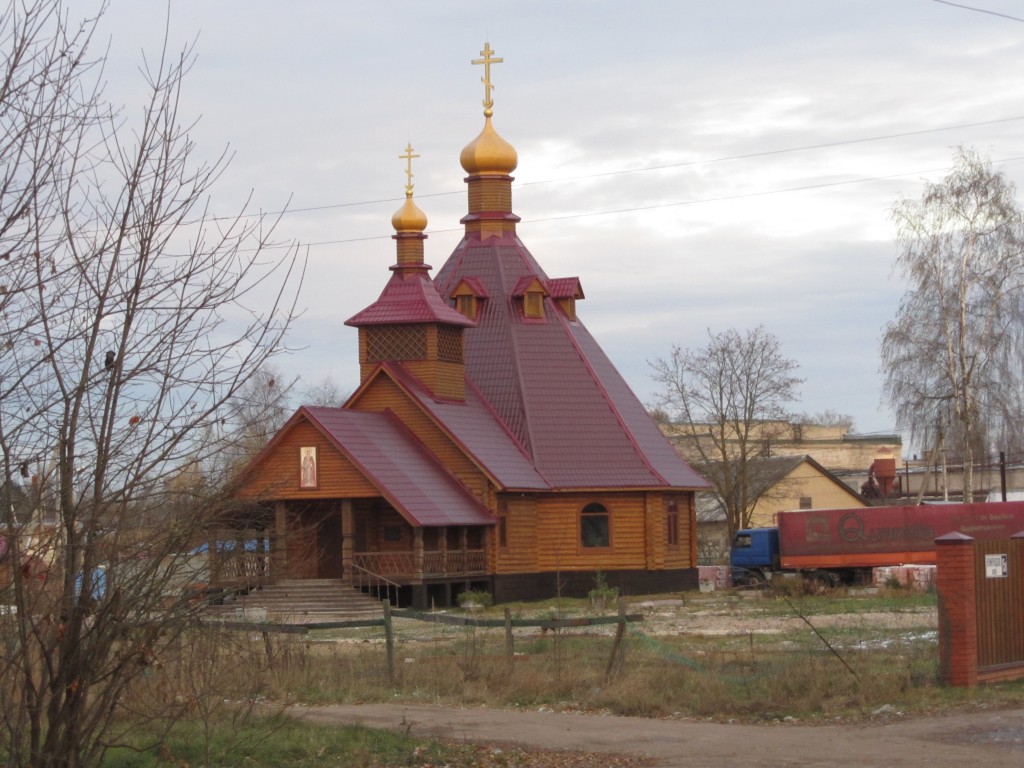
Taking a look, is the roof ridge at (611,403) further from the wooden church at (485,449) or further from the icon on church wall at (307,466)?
the icon on church wall at (307,466)

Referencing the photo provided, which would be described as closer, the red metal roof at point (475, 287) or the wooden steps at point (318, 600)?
the wooden steps at point (318, 600)

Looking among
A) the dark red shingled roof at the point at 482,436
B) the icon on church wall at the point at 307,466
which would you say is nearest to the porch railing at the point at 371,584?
the icon on church wall at the point at 307,466

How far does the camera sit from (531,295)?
42750mm

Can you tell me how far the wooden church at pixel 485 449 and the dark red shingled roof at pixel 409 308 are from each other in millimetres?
54

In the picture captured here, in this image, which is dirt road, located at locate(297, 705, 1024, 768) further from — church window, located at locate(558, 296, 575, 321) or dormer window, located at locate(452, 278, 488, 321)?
church window, located at locate(558, 296, 575, 321)

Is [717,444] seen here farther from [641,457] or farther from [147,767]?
[147,767]

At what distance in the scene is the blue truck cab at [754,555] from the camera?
150ft

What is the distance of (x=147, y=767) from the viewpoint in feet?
39.3

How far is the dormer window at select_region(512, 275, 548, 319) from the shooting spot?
4253cm

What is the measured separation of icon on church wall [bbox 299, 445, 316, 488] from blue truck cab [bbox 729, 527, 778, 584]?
1484 cm

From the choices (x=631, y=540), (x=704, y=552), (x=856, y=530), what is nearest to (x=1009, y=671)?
(x=631, y=540)

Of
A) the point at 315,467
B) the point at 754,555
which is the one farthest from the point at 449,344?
the point at 754,555

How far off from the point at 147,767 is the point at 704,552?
55.8 meters

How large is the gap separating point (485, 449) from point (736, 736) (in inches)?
982
